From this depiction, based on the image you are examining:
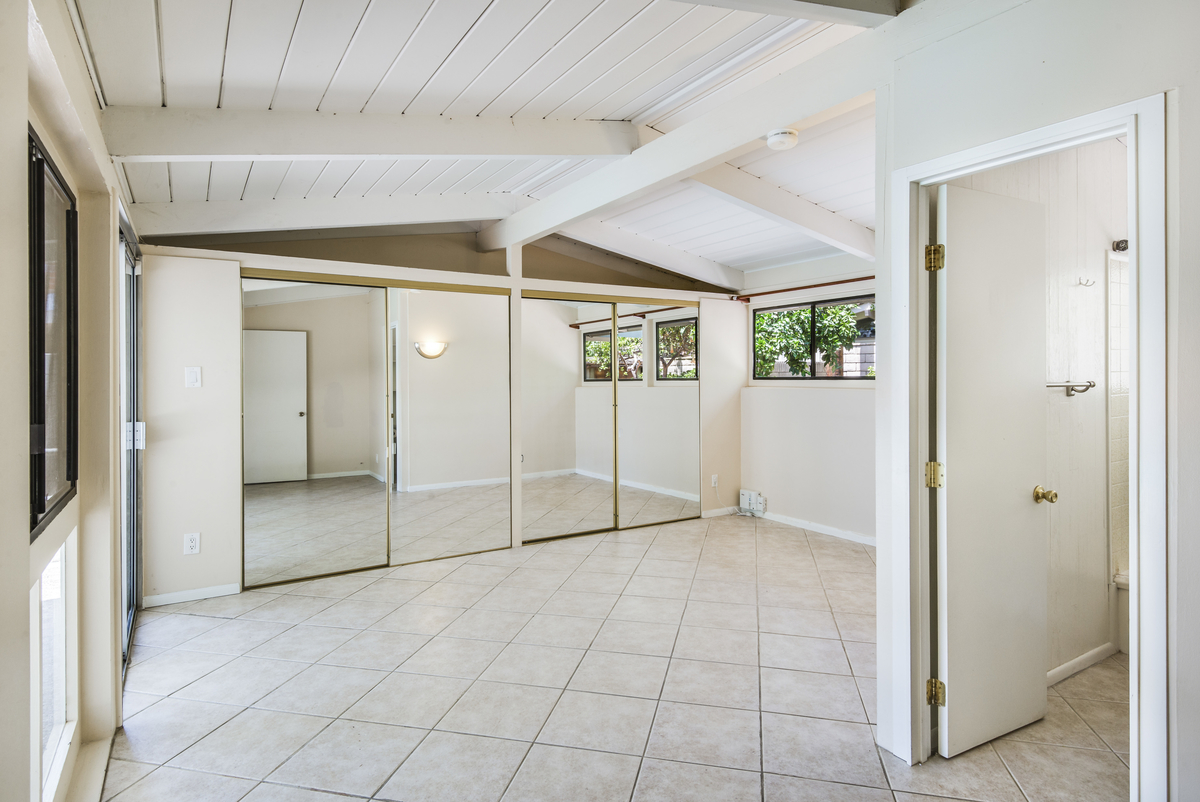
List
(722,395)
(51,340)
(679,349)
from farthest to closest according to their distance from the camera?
1. (722,395)
2. (679,349)
3. (51,340)

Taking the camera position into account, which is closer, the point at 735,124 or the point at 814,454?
the point at 735,124

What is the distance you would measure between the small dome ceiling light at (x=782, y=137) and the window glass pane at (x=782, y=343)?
3084 millimetres

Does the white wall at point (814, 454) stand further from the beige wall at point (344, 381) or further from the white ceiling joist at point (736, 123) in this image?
the beige wall at point (344, 381)

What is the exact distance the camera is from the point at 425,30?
2002 millimetres

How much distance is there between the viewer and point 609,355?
5.34 m

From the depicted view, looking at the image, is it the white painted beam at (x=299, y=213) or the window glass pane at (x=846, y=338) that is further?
the window glass pane at (x=846, y=338)

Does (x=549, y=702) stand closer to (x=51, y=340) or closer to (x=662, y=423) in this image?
(x=51, y=340)

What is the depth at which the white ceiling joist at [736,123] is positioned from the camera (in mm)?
2193

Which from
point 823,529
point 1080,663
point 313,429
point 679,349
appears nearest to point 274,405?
point 313,429

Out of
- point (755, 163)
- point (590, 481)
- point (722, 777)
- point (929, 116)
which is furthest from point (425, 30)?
point (590, 481)

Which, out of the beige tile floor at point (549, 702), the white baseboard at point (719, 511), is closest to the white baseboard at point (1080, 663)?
the beige tile floor at point (549, 702)

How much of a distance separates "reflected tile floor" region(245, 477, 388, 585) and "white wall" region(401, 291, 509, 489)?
17.1 inches

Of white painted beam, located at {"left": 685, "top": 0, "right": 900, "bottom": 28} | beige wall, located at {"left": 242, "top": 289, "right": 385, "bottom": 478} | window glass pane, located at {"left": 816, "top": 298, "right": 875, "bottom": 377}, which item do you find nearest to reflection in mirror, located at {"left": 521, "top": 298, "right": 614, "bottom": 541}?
beige wall, located at {"left": 242, "top": 289, "right": 385, "bottom": 478}

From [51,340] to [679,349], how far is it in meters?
4.58
